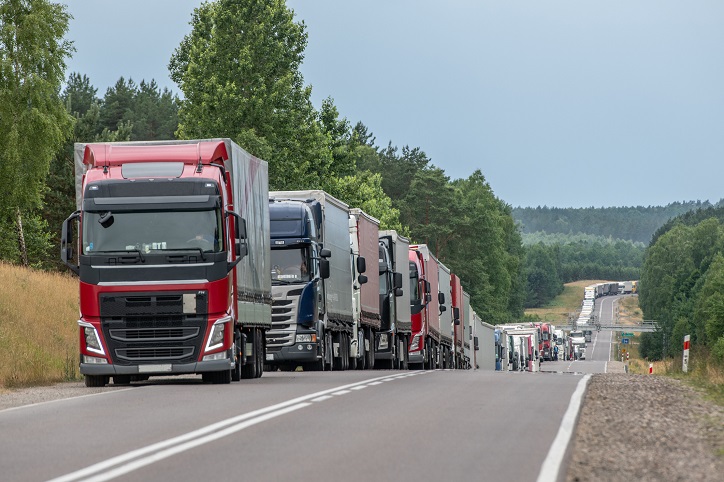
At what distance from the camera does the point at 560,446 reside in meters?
11.0

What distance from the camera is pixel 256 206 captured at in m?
24.1

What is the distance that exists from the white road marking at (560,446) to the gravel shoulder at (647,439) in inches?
3.5

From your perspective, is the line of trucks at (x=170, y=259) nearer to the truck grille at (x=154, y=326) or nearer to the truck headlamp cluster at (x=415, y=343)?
the truck grille at (x=154, y=326)

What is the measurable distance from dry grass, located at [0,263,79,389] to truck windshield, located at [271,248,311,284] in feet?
15.5

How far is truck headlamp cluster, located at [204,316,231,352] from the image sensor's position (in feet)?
66.9

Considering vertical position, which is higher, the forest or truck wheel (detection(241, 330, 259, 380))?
the forest

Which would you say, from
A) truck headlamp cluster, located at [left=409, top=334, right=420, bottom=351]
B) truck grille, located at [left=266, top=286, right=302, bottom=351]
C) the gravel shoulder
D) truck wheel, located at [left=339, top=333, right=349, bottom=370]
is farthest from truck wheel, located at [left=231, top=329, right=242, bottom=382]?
truck headlamp cluster, located at [left=409, top=334, right=420, bottom=351]

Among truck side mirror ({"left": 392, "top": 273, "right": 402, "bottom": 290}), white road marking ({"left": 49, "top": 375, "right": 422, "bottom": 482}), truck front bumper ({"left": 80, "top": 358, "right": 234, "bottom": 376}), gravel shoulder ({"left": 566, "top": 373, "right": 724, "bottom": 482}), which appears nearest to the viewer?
white road marking ({"left": 49, "top": 375, "right": 422, "bottom": 482})

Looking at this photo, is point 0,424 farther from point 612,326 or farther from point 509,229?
point 612,326

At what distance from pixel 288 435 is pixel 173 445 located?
126cm

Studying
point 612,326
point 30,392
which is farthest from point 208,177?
point 612,326

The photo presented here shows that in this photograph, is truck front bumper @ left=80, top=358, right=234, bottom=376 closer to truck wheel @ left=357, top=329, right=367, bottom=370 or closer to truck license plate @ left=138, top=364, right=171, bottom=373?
truck license plate @ left=138, top=364, right=171, bottom=373

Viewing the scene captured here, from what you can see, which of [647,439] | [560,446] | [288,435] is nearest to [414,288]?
[647,439]

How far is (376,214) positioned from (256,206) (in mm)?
60186
